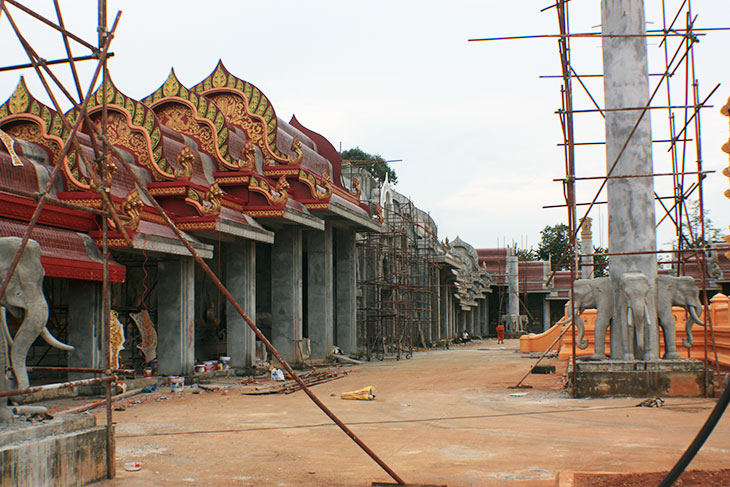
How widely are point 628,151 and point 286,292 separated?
434 inches

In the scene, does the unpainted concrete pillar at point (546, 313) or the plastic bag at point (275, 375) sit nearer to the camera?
the plastic bag at point (275, 375)

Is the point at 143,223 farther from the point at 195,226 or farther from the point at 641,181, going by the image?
the point at 641,181

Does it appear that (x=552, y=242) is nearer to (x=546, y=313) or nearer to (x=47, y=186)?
(x=546, y=313)

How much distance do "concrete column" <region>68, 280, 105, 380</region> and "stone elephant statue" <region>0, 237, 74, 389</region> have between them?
7.17 metres

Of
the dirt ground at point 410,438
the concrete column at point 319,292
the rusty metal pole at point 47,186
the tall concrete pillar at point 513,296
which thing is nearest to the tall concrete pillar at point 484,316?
the tall concrete pillar at point 513,296

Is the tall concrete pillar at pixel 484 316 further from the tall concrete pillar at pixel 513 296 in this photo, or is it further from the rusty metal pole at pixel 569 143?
the rusty metal pole at pixel 569 143

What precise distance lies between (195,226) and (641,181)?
9052 mm

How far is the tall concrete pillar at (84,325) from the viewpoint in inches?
541

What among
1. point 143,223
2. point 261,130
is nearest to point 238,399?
point 143,223

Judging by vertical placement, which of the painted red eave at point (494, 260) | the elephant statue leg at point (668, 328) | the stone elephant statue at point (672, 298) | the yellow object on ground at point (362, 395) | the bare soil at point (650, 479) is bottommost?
the yellow object on ground at point (362, 395)

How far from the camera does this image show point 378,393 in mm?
14633

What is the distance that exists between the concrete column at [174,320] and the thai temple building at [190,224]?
3 centimetres

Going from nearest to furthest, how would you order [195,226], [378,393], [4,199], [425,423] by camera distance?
[425,423], [4,199], [378,393], [195,226]

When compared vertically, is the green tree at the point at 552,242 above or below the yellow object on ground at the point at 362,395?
Answer: above
